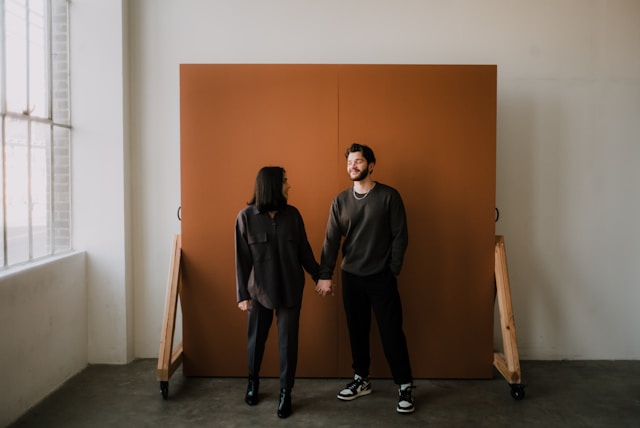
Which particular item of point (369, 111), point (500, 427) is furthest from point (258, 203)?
point (500, 427)

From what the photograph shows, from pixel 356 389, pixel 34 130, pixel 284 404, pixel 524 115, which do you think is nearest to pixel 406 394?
pixel 356 389

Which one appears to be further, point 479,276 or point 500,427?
point 479,276

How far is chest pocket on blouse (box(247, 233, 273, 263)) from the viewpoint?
11.4ft

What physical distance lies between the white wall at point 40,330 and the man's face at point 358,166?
2.37 meters

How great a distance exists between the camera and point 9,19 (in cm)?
362

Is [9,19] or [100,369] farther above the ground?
[9,19]

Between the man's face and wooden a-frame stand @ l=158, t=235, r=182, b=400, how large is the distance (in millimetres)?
1556

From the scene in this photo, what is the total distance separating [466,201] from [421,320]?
1.02 m

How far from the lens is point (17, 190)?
3.70 m

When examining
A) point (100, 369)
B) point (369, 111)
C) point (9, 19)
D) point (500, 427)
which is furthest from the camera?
point (100, 369)

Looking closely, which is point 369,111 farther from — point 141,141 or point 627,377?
point 627,377

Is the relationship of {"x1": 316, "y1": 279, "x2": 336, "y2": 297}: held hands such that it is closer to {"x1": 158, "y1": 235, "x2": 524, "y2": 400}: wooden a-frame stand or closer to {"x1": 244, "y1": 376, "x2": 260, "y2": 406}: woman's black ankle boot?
{"x1": 244, "y1": 376, "x2": 260, "y2": 406}: woman's black ankle boot

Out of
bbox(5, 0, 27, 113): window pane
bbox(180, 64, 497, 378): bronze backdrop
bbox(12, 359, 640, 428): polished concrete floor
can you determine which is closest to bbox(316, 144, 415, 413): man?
bbox(12, 359, 640, 428): polished concrete floor

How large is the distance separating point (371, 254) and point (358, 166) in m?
0.63
